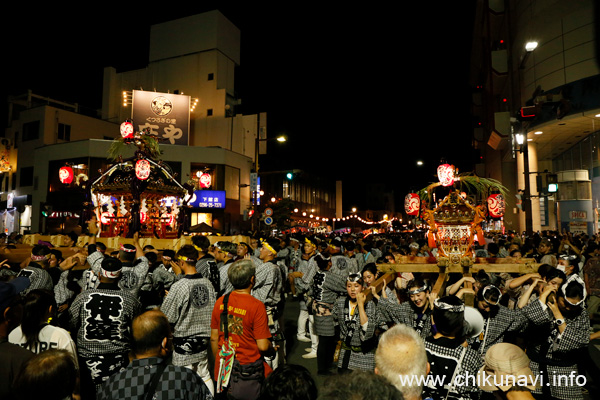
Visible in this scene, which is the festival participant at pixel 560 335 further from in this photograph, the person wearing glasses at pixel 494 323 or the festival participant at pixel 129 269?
the festival participant at pixel 129 269

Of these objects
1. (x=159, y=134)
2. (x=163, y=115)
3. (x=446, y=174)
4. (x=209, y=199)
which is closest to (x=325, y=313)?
(x=446, y=174)

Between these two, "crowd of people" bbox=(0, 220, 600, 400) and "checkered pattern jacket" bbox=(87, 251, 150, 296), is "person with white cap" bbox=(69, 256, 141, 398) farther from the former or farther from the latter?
"checkered pattern jacket" bbox=(87, 251, 150, 296)

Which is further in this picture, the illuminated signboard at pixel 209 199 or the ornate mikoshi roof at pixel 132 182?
the illuminated signboard at pixel 209 199

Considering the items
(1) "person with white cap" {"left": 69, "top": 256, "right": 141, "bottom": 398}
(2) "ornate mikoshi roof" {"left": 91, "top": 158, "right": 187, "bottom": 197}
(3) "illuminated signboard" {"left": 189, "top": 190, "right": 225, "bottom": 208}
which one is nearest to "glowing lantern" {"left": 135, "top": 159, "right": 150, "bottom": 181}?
(2) "ornate mikoshi roof" {"left": 91, "top": 158, "right": 187, "bottom": 197}

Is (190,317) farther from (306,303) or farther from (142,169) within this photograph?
(142,169)

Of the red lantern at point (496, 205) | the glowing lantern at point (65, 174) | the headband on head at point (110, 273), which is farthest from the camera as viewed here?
the glowing lantern at point (65, 174)

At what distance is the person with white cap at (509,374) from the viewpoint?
8.54ft

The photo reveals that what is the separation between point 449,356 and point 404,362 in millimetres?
739

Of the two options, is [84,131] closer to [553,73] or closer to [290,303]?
[290,303]

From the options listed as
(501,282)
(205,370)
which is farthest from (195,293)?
(501,282)

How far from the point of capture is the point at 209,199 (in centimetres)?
3180

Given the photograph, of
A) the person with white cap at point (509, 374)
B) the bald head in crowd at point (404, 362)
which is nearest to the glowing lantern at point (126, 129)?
the bald head in crowd at point (404, 362)

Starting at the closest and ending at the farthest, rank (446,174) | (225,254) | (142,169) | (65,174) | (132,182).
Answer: (225,254), (446,174), (142,169), (132,182), (65,174)

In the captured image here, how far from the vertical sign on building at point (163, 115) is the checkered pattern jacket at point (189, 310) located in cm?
2897
